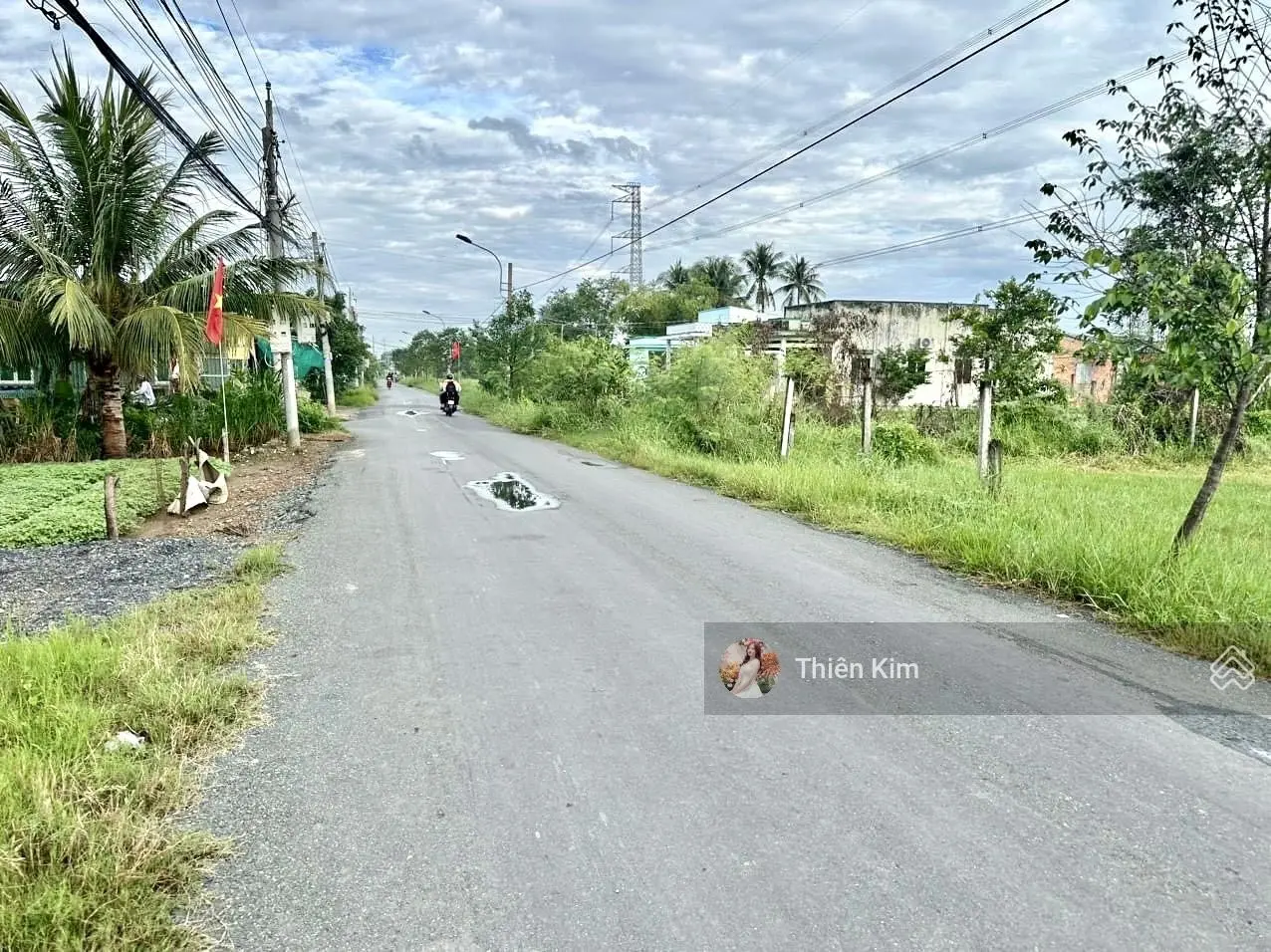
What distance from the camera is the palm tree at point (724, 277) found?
57.7m

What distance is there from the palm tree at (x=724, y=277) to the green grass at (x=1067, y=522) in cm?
4541

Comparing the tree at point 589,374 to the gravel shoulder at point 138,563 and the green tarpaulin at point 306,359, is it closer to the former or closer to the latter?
the gravel shoulder at point 138,563

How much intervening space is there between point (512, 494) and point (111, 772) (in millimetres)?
7548

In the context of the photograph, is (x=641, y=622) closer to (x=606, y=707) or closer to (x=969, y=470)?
(x=606, y=707)

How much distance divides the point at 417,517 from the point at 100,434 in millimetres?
7445

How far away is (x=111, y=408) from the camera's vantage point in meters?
12.1

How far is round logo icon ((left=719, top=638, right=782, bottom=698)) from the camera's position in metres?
3.97

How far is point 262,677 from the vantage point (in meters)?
4.09

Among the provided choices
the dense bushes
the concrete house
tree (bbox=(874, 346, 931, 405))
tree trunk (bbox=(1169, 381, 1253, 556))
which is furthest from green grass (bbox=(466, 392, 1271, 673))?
the concrete house

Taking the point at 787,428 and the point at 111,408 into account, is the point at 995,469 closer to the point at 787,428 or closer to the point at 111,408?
the point at 787,428

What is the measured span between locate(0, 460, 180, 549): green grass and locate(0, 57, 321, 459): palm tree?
1607 mm

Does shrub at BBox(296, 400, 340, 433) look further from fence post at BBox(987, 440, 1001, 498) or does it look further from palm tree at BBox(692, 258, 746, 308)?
palm tree at BBox(692, 258, 746, 308)

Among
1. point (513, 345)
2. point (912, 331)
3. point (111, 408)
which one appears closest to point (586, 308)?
point (513, 345)

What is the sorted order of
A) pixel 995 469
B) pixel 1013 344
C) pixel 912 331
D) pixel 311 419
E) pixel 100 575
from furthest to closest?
pixel 912 331
pixel 311 419
pixel 1013 344
pixel 995 469
pixel 100 575
